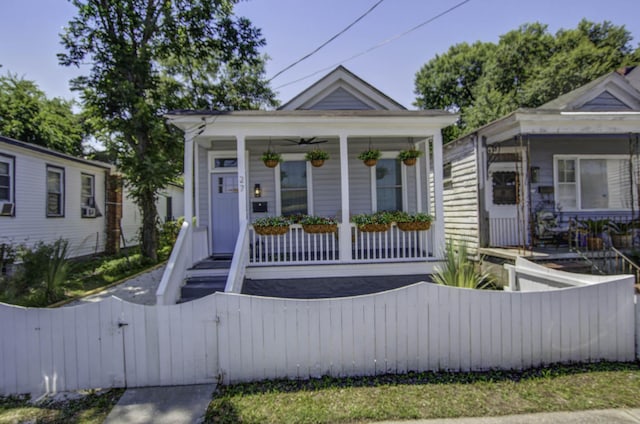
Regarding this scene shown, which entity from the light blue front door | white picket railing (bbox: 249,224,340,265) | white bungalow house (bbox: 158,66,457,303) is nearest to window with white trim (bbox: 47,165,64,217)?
white bungalow house (bbox: 158,66,457,303)

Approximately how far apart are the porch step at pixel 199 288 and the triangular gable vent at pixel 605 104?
10.3 metres

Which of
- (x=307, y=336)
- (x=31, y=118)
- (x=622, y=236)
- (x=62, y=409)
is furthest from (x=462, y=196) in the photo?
(x=31, y=118)

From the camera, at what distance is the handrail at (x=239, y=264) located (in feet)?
16.3

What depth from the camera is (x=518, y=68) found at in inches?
995

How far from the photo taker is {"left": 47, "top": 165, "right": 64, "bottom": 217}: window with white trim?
10846 millimetres

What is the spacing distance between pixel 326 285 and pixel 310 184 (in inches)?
110

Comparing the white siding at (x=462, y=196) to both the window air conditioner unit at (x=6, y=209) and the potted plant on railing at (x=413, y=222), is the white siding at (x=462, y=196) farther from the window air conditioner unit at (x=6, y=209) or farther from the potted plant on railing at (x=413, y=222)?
the window air conditioner unit at (x=6, y=209)

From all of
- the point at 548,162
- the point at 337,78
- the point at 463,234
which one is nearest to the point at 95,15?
the point at 337,78

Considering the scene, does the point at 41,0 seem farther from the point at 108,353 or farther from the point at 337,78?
the point at 108,353

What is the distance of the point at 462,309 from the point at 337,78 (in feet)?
23.4

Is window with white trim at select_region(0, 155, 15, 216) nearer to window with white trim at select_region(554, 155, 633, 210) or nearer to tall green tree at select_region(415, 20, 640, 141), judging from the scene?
window with white trim at select_region(554, 155, 633, 210)

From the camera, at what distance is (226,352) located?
3.71 meters

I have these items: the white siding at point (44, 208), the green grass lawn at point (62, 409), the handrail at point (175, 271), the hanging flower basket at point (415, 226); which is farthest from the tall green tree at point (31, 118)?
the hanging flower basket at point (415, 226)

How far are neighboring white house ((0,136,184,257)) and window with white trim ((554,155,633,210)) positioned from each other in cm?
1203
